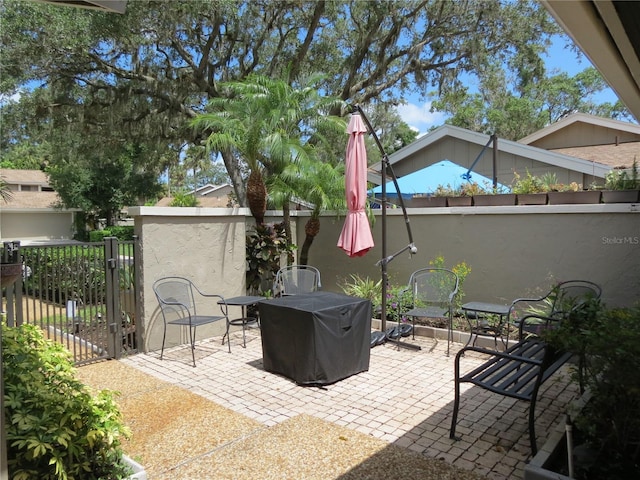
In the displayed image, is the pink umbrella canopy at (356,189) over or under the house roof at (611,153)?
under

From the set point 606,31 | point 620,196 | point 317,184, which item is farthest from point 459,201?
point 606,31

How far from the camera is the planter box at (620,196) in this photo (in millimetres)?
5707

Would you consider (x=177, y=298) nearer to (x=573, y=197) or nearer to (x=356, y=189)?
(x=356, y=189)

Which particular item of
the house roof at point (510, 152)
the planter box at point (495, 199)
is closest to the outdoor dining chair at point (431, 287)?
the planter box at point (495, 199)

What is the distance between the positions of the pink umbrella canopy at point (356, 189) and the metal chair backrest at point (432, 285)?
1072 mm

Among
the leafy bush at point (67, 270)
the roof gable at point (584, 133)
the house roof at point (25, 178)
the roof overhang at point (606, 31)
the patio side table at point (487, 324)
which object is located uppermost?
the house roof at point (25, 178)

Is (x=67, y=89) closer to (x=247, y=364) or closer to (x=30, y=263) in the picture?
(x=30, y=263)

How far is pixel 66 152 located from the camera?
15930mm

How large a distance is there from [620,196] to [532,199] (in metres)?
1.05

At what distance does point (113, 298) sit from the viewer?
5.65 meters

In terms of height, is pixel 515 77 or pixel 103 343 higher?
pixel 515 77

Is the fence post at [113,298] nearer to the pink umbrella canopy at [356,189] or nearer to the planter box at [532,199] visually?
the pink umbrella canopy at [356,189]

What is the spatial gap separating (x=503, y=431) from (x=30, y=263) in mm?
5077

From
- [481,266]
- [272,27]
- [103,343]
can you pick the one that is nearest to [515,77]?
[272,27]
